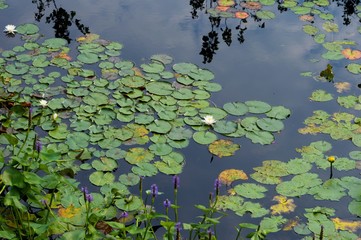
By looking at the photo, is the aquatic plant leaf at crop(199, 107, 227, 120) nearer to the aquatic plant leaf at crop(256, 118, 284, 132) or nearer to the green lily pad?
the aquatic plant leaf at crop(256, 118, 284, 132)

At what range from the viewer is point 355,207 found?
3.44m

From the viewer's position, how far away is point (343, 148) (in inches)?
154

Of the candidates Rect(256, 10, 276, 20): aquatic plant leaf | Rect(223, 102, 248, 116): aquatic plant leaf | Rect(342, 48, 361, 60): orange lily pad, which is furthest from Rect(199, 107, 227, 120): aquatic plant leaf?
Rect(256, 10, 276, 20): aquatic plant leaf

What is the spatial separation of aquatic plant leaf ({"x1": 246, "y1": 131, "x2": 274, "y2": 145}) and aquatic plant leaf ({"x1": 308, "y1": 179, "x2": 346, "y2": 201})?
19.6 inches

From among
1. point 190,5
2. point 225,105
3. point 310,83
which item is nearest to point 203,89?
point 225,105

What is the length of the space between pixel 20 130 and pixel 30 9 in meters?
1.89

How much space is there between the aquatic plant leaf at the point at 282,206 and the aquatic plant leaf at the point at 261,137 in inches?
20.6

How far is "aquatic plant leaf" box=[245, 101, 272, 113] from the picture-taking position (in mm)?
4191

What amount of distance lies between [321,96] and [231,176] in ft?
3.69

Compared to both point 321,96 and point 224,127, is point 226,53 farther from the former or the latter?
point 224,127

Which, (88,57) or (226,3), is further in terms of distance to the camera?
(226,3)

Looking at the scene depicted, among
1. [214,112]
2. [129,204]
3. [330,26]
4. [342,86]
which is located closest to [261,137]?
[214,112]

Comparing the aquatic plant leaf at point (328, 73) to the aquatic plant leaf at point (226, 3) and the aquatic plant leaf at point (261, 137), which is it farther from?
the aquatic plant leaf at point (226, 3)

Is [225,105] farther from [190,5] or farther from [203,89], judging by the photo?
[190,5]
